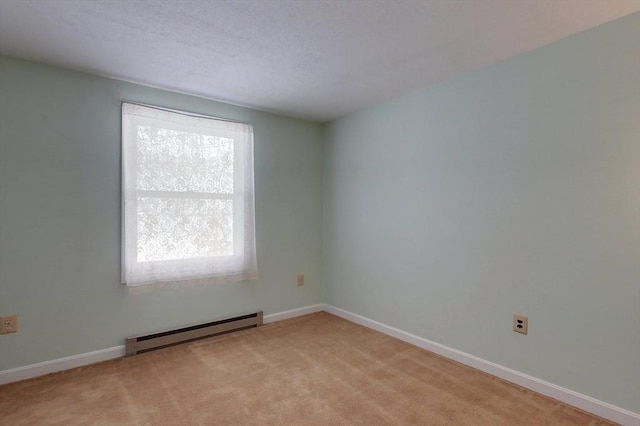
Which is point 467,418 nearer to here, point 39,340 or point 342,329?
point 342,329

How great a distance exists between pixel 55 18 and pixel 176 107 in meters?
1.13

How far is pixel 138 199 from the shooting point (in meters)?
2.73

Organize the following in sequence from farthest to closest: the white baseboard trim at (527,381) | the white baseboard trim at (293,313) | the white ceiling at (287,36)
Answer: the white baseboard trim at (293,313) < the white baseboard trim at (527,381) < the white ceiling at (287,36)

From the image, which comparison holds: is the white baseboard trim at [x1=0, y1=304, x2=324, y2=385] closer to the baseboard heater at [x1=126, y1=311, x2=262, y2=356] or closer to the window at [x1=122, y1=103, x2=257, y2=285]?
the baseboard heater at [x1=126, y1=311, x2=262, y2=356]

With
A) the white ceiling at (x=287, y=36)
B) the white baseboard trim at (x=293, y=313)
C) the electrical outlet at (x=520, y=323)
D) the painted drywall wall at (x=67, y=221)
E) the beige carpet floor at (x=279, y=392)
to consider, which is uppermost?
the white ceiling at (x=287, y=36)

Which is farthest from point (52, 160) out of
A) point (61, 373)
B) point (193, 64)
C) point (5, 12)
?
point (61, 373)

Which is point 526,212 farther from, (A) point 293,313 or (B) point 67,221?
(B) point 67,221

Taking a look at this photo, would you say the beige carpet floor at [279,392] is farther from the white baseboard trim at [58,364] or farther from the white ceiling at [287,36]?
the white ceiling at [287,36]

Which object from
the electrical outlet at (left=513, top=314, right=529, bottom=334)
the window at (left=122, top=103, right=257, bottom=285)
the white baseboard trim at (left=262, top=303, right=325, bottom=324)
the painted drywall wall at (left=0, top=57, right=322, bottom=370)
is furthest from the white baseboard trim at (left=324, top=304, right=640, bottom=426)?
the painted drywall wall at (left=0, top=57, right=322, bottom=370)

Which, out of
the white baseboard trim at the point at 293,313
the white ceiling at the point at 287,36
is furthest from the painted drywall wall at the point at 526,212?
the white baseboard trim at the point at 293,313

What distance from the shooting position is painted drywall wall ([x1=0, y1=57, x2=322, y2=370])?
2299 mm

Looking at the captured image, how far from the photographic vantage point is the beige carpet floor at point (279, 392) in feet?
6.16

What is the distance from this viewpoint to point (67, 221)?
248 cm

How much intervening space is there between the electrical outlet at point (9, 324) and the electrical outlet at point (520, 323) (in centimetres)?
→ 350
